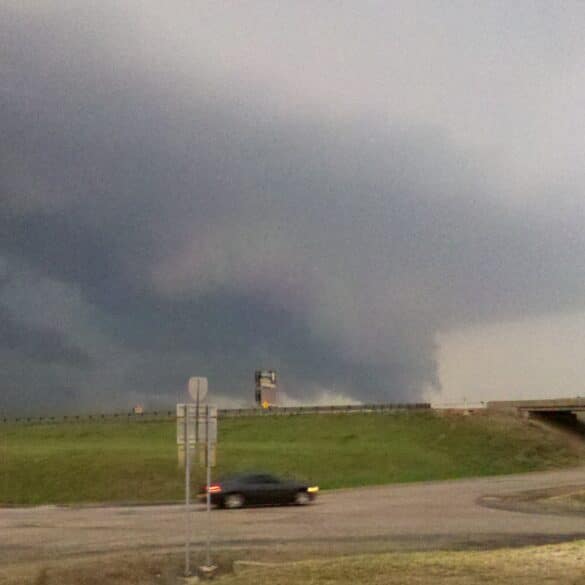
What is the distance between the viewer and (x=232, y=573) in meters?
16.9

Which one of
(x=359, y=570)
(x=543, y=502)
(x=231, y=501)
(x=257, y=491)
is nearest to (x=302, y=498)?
(x=257, y=491)

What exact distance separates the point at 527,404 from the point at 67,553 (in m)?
61.3

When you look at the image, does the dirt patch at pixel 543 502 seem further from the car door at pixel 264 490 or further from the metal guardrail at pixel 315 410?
the metal guardrail at pixel 315 410

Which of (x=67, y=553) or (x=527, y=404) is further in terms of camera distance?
(x=527, y=404)

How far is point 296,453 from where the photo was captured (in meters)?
55.6

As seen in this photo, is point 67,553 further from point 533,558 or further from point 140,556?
point 533,558

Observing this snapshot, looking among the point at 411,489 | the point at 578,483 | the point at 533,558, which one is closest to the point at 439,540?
the point at 533,558

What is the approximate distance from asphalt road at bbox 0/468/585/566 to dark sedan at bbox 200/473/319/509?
75 cm

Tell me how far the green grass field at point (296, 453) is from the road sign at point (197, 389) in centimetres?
2594

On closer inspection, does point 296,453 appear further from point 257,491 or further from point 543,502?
point 543,502

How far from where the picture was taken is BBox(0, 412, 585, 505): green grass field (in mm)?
45969

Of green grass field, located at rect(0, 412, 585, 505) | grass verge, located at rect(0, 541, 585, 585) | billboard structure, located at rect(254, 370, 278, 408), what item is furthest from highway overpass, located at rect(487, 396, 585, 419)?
grass verge, located at rect(0, 541, 585, 585)

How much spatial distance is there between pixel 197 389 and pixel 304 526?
30.9 ft

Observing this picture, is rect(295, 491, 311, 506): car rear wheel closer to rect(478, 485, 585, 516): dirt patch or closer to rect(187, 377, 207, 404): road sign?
rect(478, 485, 585, 516): dirt patch
